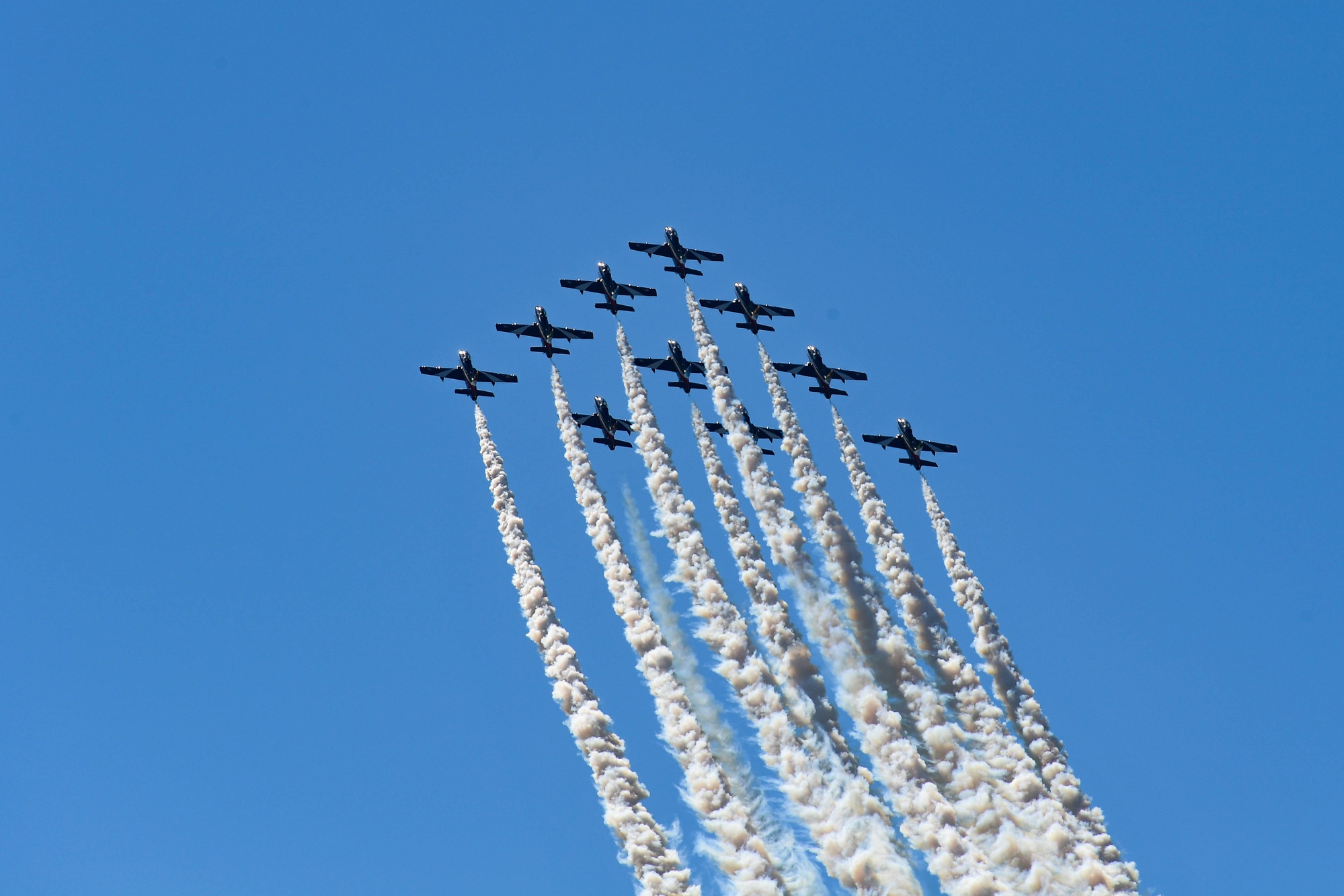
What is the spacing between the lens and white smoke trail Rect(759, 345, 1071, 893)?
89625 millimetres

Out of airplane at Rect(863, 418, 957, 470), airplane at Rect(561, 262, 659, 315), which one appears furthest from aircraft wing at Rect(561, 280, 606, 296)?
airplane at Rect(863, 418, 957, 470)

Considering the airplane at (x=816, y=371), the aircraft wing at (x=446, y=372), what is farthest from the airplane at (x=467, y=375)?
the airplane at (x=816, y=371)

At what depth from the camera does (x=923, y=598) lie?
10250cm

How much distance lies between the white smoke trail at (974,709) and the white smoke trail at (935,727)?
130mm

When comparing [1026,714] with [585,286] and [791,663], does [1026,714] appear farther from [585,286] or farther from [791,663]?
[585,286]

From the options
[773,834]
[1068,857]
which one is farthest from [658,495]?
[1068,857]

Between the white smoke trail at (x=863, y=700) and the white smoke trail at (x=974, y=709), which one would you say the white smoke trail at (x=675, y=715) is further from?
the white smoke trail at (x=974, y=709)

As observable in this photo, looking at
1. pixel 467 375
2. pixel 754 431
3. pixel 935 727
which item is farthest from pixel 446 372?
pixel 935 727

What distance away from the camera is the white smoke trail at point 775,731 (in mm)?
86438

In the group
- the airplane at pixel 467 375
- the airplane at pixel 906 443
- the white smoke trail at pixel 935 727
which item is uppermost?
the airplane at pixel 467 375

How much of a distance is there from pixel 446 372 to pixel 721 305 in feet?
56.5

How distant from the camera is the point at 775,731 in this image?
9238cm

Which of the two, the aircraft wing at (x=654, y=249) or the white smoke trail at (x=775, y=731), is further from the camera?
the aircraft wing at (x=654, y=249)

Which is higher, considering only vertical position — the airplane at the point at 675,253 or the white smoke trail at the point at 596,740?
the airplane at the point at 675,253
